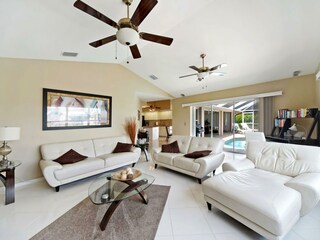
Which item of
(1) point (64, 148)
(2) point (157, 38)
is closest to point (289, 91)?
(2) point (157, 38)

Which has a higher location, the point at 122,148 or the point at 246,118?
the point at 246,118

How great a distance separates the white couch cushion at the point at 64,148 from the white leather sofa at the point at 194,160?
1.64 meters

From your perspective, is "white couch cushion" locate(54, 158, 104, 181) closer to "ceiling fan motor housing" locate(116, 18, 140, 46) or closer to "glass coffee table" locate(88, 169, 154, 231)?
"glass coffee table" locate(88, 169, 154, 231)

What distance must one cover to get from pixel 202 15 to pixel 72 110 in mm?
3630

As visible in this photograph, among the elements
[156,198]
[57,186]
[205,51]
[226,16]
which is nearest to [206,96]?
[205,51]

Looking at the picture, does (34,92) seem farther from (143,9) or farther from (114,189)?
(143,9)

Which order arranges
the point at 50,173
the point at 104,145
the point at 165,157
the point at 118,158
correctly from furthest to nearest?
1. the point at 104,145
2. the point at 165,157
3. the point at 118,158
4. the point at 50,173

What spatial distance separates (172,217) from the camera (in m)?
2.00

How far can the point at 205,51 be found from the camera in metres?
3.79

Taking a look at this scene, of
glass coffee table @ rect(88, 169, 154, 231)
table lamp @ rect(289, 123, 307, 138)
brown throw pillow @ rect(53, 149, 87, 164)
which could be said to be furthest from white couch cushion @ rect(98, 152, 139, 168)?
table lamp @ rect(289, 123, 307, 138)

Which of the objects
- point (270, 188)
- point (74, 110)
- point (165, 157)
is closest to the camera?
point (270, 188)

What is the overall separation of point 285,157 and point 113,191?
2731 mm

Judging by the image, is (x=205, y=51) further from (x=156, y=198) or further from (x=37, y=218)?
(x=37, y=218)

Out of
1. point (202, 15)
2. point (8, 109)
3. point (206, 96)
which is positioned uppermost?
point (202, 15)
